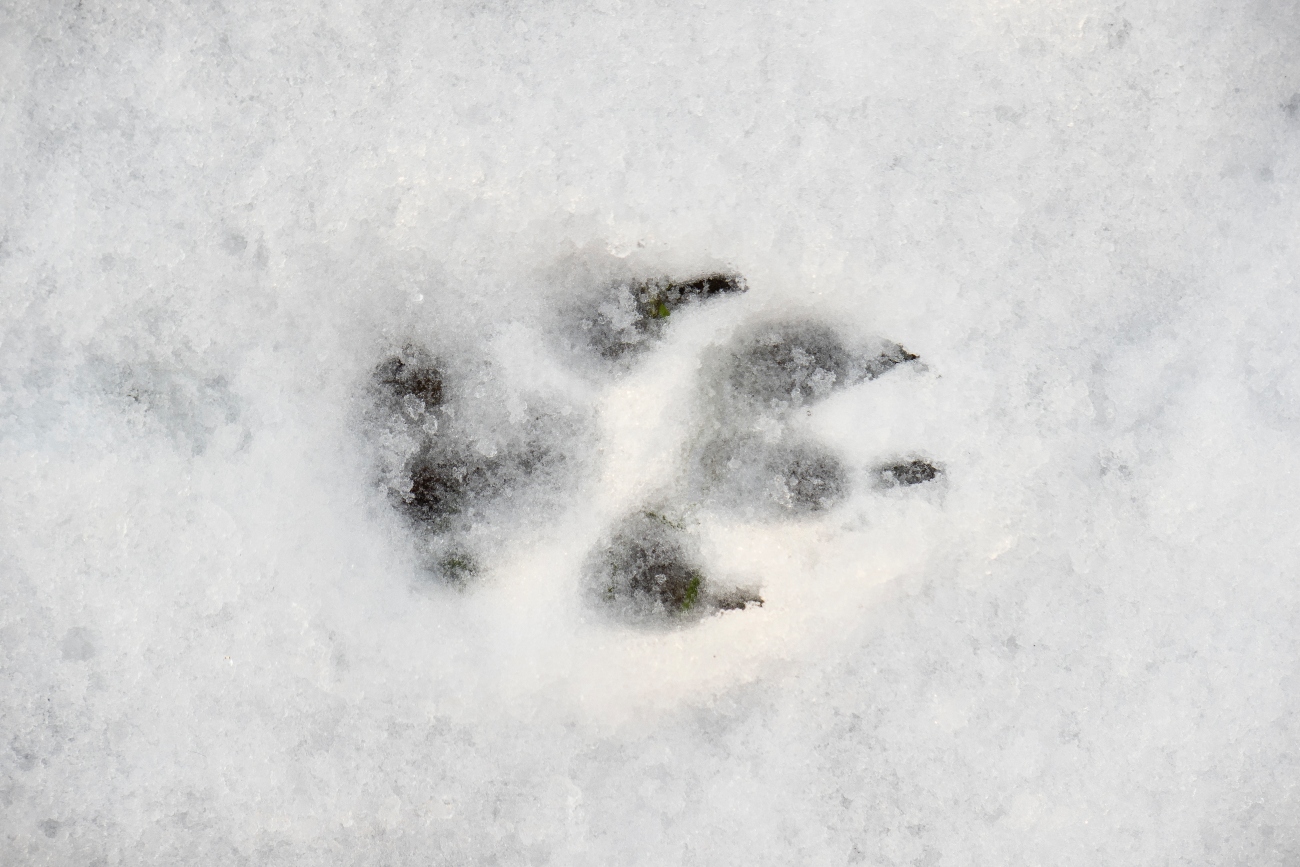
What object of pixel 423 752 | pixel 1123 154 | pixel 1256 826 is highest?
pixel 1123 154

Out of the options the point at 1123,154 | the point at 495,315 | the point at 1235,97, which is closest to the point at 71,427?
the point at 495,315

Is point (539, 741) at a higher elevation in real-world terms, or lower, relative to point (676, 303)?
lower

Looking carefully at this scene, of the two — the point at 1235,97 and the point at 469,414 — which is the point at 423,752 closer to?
the point at 469,414
